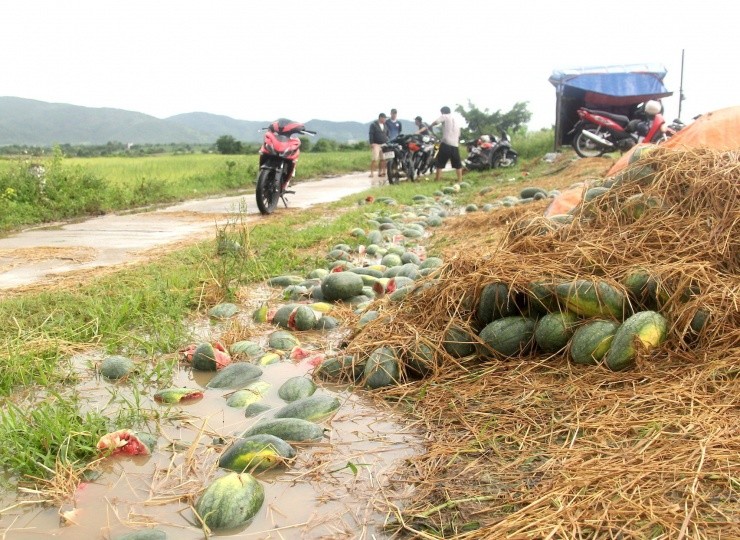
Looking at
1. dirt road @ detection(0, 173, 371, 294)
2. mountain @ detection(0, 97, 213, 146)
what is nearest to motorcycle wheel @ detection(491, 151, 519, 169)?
dirt road @ detection(0, 173, 371, 294)

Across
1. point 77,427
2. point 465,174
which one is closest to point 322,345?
point 77,427

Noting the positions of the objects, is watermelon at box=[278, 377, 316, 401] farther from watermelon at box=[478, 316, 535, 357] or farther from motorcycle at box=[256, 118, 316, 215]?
motorcycle at box=[256, 118, 316, 215]

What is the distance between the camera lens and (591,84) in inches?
765

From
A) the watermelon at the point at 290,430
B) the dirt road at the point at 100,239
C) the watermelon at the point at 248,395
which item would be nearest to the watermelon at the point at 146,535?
the watermelon at the point at 290,430

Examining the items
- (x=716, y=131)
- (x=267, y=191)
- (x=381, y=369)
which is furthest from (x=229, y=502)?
(x=267, y=191)

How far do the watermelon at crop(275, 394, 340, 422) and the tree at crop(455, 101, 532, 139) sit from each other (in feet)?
91.8

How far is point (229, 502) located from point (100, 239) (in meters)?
6.88

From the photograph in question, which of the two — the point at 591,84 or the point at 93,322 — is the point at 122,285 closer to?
the point at 93,322

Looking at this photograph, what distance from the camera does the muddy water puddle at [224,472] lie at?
2150 mm

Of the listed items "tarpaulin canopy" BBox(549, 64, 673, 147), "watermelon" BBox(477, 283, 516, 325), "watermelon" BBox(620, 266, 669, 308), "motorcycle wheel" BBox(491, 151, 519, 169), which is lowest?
"watermelon" BBox(477, 283, 516, 325)

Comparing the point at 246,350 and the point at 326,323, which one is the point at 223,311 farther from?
the point at 246,350

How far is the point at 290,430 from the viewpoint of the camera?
2.71 meters

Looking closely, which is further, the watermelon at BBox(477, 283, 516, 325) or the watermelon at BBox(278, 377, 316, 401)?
the watermelon at BBox(477, 283, 516, 325)

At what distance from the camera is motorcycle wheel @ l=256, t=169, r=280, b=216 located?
10.6 meters
